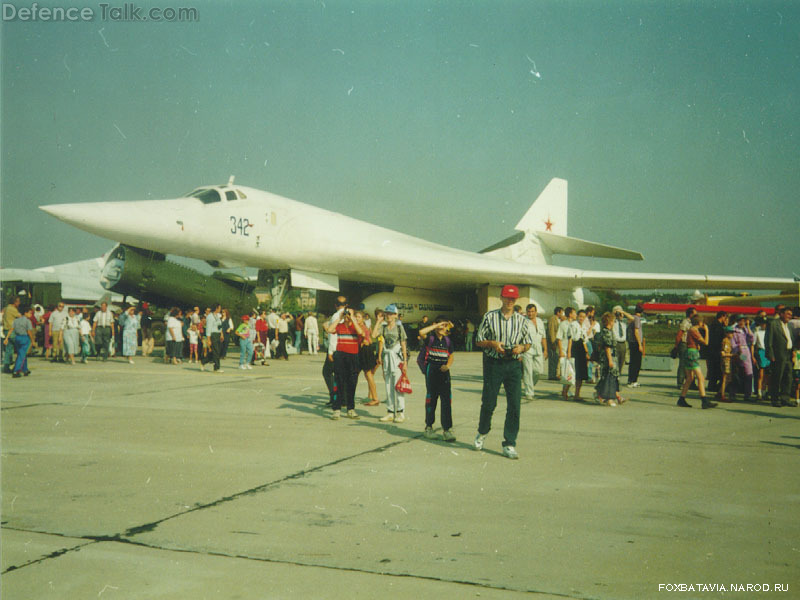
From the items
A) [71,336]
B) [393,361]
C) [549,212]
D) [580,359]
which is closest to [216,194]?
[71,336]

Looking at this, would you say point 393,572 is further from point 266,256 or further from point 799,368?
point 266,256

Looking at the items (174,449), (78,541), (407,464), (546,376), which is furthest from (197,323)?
(78,541)

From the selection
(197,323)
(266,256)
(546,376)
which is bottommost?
(546,376)

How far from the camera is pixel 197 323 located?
1683 cm

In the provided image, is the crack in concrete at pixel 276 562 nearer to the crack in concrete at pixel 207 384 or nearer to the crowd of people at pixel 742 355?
the crack in concrete at pixel 207 384

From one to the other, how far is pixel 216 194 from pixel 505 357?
486 inches

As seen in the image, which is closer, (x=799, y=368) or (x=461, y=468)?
(x=461, y=468)

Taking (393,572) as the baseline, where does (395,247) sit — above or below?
above

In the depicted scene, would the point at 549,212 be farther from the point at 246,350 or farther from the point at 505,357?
the point at 505,357

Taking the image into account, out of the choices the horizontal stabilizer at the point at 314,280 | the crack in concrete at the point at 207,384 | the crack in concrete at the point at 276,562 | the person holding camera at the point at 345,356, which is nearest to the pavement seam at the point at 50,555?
the crack in concrete at the point at 276,562

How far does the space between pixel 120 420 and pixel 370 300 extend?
1345cm

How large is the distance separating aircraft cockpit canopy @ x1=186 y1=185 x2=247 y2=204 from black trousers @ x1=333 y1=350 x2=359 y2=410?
32.2 ft

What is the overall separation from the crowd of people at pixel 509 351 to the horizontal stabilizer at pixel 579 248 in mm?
11202

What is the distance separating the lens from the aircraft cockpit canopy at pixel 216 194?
651 inches
